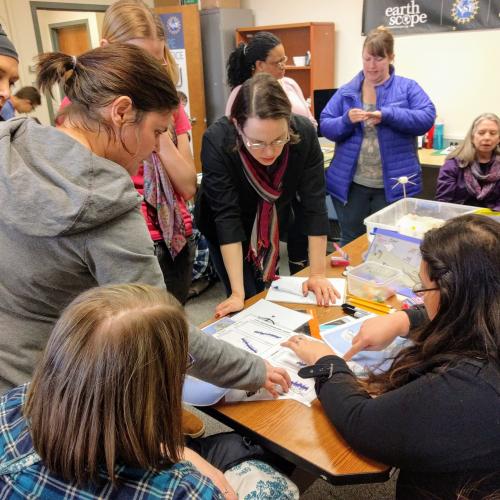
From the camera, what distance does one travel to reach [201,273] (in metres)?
3.35

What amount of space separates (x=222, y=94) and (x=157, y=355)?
15.7 ft

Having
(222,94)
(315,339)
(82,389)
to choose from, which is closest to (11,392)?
(82,389)

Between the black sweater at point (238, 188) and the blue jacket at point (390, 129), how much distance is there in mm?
925

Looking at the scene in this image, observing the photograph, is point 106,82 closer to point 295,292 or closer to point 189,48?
point 295,292

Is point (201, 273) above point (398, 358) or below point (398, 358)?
below

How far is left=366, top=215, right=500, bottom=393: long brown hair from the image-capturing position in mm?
879

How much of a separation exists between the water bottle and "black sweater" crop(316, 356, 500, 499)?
3.58 meters

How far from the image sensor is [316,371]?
1.09 metres

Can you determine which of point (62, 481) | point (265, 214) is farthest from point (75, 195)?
point (265, 214)

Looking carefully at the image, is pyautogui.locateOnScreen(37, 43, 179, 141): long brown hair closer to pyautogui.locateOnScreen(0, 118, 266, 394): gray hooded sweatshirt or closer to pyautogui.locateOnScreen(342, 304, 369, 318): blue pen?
pyautogui.locateOnScreen(0, 118, 266, 394): gray hooded sweatshirt

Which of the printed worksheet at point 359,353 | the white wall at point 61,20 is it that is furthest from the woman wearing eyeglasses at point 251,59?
the white wall at point 61,20

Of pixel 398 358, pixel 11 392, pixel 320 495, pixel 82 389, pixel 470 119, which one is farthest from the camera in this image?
pixel 470 119

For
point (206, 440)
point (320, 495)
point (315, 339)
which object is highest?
point (315, 339)

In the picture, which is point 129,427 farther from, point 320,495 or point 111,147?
point 320,495
